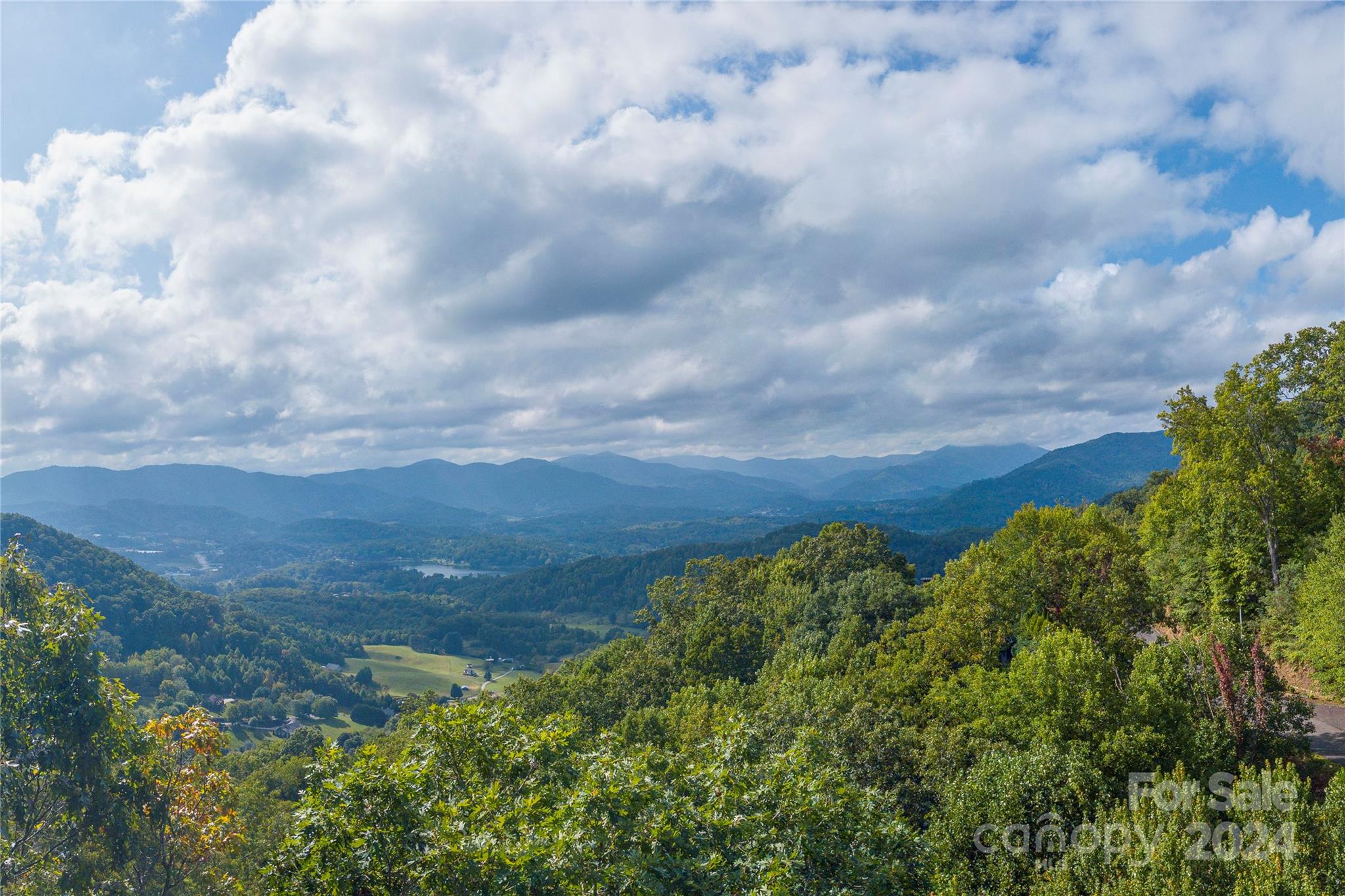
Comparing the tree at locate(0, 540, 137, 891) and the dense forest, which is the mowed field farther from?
the tree at locate(0, 540, 137, 891)

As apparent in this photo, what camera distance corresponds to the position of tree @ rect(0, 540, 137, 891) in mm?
11648

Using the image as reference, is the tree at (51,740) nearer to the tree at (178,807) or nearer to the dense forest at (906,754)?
the dense forest at (906,754)

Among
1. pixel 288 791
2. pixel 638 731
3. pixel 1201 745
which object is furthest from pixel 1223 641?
pixel 288 791

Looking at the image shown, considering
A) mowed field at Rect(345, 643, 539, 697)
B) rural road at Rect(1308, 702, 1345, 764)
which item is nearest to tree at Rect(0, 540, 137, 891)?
rural road at Rect(1308, 702, 1345, 764)

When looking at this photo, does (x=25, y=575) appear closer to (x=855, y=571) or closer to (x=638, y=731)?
(x=638, y=731)

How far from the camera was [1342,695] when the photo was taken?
92.6 feet

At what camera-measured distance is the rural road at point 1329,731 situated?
79.9 ft

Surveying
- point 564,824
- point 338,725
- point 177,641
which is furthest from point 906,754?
point 177,641

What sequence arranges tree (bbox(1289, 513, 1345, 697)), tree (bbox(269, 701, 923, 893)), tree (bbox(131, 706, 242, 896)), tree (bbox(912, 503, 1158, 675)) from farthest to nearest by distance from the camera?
1. tree (bbox(912, 503, 1158, 675))
2. tree (bbox(1289, 513, 1345, 697))
3. tree (bbox(131, 706, 242, 896))
4. tree (bbox(269, 701, 923, 893))

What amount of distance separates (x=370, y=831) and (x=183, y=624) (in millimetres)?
205466

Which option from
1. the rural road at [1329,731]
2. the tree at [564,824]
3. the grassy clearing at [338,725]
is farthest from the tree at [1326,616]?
the grassy clearing at [338,725]

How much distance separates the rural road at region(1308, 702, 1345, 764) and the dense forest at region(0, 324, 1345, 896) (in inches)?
31.9

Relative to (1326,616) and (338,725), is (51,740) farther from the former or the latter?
(338,725)

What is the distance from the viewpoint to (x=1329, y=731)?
2638cm
